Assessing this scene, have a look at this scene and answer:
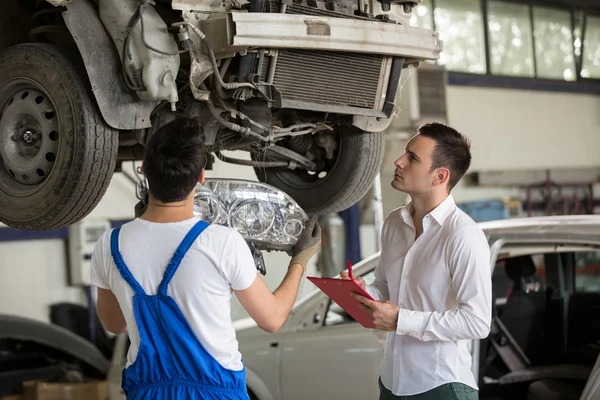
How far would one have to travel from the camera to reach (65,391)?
549 centimetres

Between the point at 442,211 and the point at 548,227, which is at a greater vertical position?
the point at 442,211

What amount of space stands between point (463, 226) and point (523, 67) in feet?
31.0

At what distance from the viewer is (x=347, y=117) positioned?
11.5 feet

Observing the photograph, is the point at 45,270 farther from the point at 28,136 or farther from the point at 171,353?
the point at 171,353

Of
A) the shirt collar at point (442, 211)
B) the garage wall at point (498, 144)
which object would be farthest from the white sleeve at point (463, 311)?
the garage wall at point (498, 144)

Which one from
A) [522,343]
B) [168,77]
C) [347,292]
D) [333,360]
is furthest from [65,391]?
[347,292]

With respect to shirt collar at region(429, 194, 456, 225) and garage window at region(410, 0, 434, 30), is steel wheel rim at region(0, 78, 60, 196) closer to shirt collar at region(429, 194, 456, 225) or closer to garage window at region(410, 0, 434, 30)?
shirt collar at region(429, 194, 456, 225)

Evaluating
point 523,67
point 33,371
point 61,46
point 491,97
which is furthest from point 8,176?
point 523,67

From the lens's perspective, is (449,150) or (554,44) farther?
(554,44)

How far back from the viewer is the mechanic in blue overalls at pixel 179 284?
196cm

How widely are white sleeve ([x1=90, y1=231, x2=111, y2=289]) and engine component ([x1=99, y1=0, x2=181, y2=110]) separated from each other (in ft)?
3.11

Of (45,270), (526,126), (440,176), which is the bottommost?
(45,270)

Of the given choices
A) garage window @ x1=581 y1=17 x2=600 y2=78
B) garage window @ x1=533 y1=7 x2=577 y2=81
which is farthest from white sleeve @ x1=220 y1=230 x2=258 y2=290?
garage window @ x1=581 y1=17 x2=600 y2=78

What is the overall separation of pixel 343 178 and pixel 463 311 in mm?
1541
